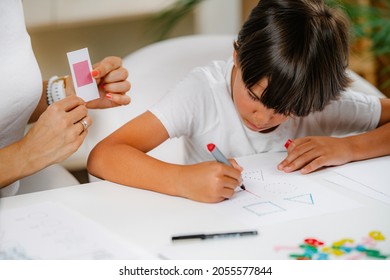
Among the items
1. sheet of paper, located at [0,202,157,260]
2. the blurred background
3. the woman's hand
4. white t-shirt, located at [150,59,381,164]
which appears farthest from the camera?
the blurred background

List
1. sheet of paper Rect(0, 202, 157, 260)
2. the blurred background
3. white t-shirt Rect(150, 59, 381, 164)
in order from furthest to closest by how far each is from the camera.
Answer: the blurred background, white t-shirt Rect(150, 59, 381, 164), sheet of paper Rect(0, 202, 157, 260)

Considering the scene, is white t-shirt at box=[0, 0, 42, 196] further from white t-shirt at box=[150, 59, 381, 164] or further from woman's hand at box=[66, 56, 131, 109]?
white t-shirt at box=[150, 59, 381, 164]

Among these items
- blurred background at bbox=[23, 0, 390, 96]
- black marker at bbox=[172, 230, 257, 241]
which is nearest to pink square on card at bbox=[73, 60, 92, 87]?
black marker at bbox=[172, 230, 257, 241]

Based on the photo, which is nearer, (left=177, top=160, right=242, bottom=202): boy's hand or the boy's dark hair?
(left=177, top=160, right=242, bottom=202): boy's hand

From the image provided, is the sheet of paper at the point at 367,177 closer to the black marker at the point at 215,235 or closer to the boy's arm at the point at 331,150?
the boy's arm at the point at 331,150

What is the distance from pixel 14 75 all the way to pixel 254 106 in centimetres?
43

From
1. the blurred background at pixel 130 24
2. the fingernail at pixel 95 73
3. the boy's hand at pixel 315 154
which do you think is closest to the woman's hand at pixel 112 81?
the fingernail at pixel 95 73

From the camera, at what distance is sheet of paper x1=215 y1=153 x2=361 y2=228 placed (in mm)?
860

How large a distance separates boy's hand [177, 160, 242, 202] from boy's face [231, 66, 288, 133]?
0.56 ft

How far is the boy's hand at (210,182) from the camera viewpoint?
894mm

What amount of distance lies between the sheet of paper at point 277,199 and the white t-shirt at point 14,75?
0.41 meters

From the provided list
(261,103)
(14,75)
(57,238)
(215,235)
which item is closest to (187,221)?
(215,235)
